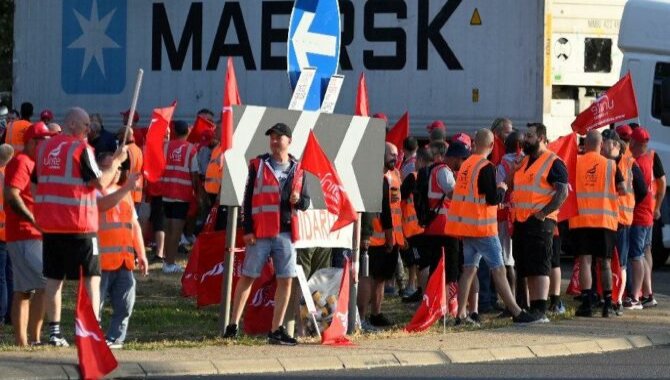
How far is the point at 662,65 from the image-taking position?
23594 millimetres

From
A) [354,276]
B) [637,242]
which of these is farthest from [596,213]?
[354,276]

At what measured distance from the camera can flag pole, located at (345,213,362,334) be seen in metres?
15.7

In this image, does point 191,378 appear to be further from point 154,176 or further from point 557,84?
point 557,84

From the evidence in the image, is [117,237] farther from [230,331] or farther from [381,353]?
[381,353]

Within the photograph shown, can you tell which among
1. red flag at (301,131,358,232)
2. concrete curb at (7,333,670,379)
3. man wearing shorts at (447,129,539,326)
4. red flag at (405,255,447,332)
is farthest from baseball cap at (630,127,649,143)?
red flag at (301,131,358,232)

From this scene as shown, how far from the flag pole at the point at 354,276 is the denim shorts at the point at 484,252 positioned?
47.9 inches

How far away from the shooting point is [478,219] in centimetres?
1644

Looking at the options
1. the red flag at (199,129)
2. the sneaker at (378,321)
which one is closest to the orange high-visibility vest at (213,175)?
the red flag at (199,129)

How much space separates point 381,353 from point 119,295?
2.12 metres

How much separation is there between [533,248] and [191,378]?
5.16 m

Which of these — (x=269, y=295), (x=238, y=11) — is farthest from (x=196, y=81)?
(x=269, y=295)

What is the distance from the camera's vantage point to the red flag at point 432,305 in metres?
15.9

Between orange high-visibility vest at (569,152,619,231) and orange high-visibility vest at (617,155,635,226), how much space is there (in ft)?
1.02

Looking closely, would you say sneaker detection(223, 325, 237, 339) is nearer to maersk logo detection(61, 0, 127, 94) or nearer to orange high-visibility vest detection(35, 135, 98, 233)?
orange high-visibility vest detection(35, 135, 98, 233)
